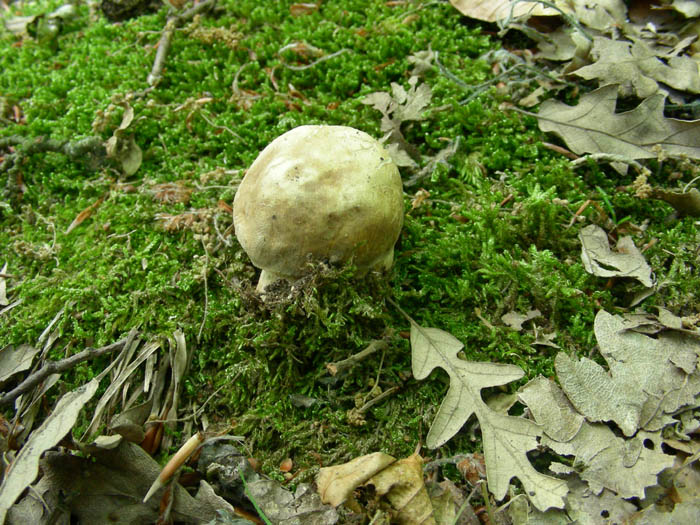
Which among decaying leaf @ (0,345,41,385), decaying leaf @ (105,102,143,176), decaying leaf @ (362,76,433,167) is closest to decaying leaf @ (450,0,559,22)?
decaying leaf @ (362,76,433,167)

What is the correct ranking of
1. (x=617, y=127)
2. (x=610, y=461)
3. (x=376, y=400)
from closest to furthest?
(x=610, y=461), (x=376, y=400), (x=617, y=127)

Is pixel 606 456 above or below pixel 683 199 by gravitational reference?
below

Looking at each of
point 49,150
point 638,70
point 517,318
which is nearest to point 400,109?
point 638,70

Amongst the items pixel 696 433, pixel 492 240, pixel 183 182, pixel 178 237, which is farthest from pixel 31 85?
pixel 696 433

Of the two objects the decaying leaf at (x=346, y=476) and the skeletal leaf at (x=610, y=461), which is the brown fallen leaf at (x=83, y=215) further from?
the skeletal leaf at (x=610, y=461)

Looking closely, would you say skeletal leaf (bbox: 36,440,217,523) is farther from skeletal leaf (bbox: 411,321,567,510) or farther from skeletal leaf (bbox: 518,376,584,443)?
skeletal leaf (bbox: 518,376,584,443)

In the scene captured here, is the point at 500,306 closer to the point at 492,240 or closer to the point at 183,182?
the point at 492,240

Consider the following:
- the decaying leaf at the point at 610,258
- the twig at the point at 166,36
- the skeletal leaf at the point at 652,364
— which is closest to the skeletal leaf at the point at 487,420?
the skeletal leaf at the point at 652,364

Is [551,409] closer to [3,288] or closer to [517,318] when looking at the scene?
[517,318]
